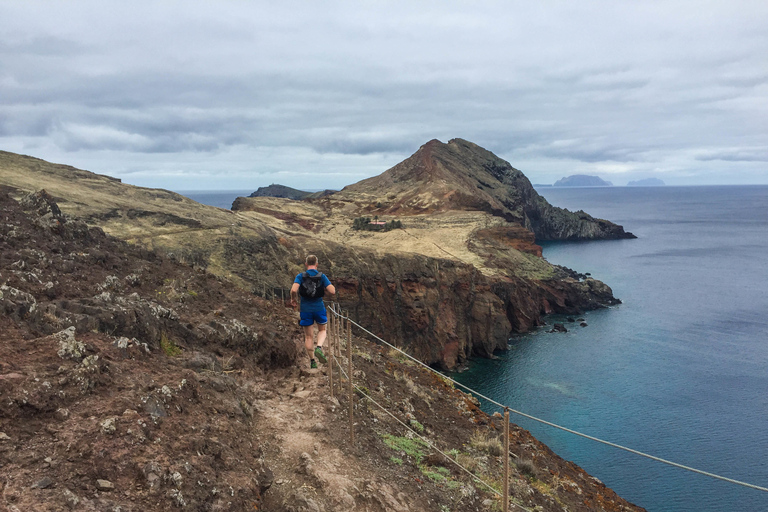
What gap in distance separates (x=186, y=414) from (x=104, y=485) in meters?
2.07

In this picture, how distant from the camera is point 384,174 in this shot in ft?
408

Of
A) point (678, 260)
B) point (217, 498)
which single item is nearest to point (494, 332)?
point (217, 498)

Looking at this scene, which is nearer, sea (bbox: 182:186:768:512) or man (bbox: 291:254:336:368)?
man (bbox: 291:254:336:368)

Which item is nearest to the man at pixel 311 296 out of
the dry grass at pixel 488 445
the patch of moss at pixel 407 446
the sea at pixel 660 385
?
the patch of moss at pixel 407 446

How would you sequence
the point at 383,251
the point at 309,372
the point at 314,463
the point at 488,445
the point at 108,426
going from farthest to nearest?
the point at 383,251 < the point at 488,445 < the point at 309,372 < the point at 314,463 < the point at 108,426

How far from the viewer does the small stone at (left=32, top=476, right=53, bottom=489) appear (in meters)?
4.75

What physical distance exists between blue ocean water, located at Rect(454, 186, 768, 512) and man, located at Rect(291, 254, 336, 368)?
2415 cm

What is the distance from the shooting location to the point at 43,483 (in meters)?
4.79

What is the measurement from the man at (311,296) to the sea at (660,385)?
24.1m

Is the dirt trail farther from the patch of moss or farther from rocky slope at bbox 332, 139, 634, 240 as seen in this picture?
rocky slope at bbox 332, 139, 634, 240

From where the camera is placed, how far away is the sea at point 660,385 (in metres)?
28.1

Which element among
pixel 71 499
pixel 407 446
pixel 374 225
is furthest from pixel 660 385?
pixel 374 225

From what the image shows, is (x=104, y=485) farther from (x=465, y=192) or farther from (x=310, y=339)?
(x=465, y=192)

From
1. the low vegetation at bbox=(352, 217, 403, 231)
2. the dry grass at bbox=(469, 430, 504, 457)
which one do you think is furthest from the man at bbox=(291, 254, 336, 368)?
the low vegetation at bbox=(352, 217, 403, 231)
